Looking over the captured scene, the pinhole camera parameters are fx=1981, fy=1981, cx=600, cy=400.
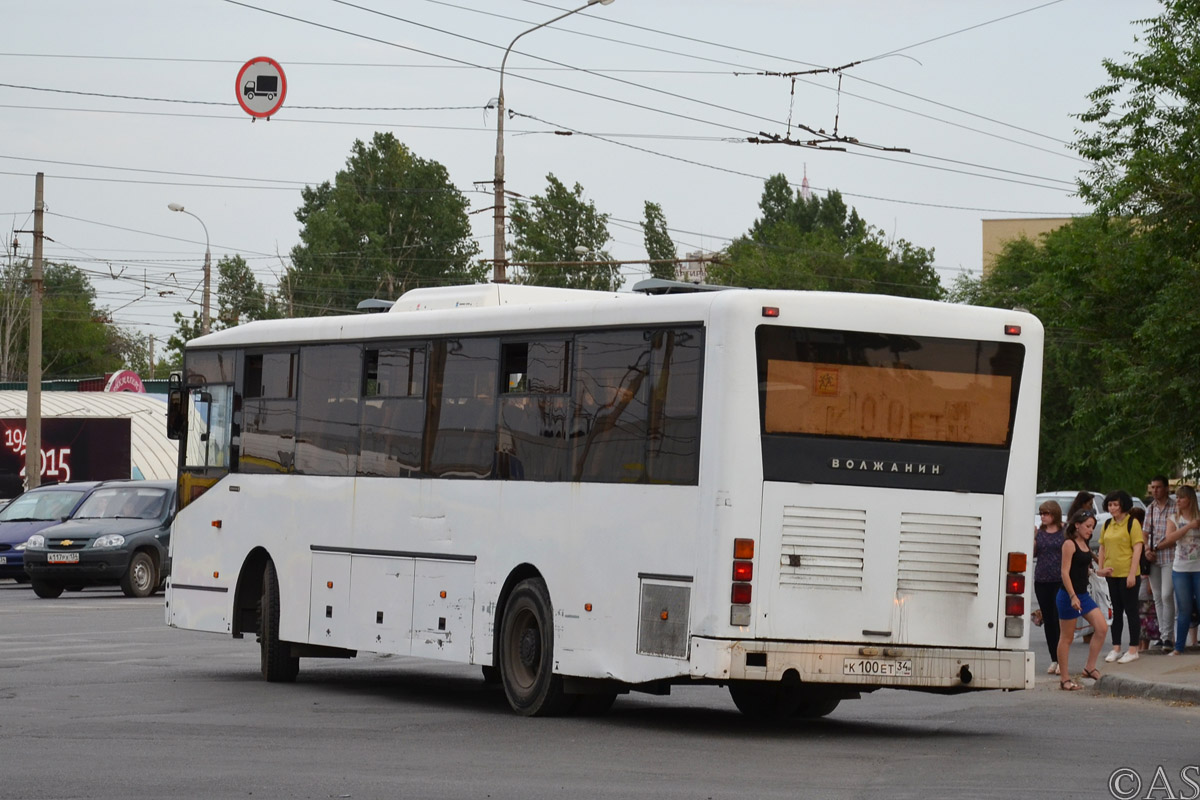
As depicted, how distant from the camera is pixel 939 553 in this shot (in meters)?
13.1

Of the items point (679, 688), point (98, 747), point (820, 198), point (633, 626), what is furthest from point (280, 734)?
point (820, 198)

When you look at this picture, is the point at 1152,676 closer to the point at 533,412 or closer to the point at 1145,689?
the point at 1145,689

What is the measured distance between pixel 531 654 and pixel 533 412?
1.73 meters

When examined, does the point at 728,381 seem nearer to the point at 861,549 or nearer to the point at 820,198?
the point at 861,549

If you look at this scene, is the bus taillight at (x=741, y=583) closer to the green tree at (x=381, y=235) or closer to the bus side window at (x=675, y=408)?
the bus side window at (x=675, y=408)

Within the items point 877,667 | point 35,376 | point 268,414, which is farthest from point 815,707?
point 35,376

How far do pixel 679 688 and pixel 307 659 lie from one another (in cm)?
485

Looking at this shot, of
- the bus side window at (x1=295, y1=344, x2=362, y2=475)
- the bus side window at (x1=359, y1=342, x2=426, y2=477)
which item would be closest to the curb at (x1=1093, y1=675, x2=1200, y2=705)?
the bus side window at (x1=359, y1=342, x2=426, y2=477)

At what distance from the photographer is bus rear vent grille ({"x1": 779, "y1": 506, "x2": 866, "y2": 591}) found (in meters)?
12.7

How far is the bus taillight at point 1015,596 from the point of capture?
43.2 feet

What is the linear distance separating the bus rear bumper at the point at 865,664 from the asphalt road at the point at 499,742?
409 mm

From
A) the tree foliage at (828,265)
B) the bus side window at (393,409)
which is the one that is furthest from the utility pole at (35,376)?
the tree foliage at (828,265)

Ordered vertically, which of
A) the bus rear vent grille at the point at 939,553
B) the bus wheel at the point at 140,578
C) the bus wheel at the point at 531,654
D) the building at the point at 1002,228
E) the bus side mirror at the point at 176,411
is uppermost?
the building at the point at 1002,228

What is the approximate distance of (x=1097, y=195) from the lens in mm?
24219
